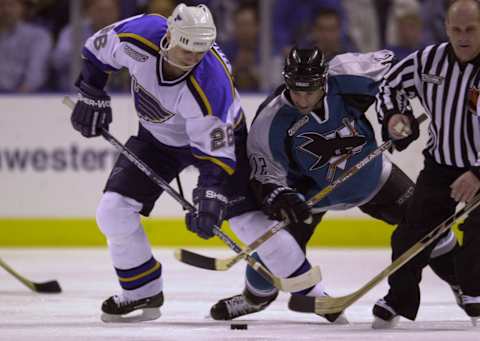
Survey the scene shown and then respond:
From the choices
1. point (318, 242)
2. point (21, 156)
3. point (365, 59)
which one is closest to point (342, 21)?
point (318, 242)

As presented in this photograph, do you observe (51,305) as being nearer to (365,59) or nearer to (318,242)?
(365,59)

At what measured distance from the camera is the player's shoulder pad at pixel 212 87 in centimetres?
344

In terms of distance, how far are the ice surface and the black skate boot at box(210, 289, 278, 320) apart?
4 cm

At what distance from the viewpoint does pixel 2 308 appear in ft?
13.2

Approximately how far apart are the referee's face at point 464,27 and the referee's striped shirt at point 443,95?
0.06 metres

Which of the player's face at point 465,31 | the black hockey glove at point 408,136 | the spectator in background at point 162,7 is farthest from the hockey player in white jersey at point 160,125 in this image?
the spectator in background at point 162,7

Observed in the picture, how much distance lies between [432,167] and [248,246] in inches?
25.5

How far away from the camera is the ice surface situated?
3.37 m

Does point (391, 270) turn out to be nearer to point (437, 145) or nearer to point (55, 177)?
point (437, 145)

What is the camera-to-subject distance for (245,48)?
609 cm

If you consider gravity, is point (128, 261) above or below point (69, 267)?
above

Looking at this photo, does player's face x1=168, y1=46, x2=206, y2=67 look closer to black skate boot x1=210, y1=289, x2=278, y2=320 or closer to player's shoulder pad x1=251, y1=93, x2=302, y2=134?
player's shoulder pad x1=251, y1=93, x2=302, y2=134

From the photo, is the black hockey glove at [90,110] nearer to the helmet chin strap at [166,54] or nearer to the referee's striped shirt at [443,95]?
the helmet chin strap at [166,54]

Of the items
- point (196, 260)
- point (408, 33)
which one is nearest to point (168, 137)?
point (196, 260)
